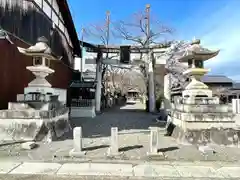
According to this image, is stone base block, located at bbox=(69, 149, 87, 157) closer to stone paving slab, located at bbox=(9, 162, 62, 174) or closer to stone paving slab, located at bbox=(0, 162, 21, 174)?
stone paving slab, located at bbox=(9, 162, 62, 174)

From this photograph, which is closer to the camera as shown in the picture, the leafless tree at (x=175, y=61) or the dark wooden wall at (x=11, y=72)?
the dark wooden wall at (x=11, y=72)

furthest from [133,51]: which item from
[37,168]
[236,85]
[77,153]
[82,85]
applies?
[236,85]

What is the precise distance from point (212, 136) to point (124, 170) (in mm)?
4006

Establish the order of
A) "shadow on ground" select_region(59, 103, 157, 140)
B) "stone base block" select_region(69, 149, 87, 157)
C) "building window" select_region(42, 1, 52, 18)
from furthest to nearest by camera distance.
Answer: "building window" select_region(42, 1, 52, 18) → "shadow on ground" select_region(59, 103, 157, 140) → "stone base block" select_region(69, 149, 87, 157)

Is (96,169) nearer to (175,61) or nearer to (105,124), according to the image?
(105,124)

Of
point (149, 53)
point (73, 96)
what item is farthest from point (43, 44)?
point (149, 53)

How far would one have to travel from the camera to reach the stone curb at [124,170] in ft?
15.1

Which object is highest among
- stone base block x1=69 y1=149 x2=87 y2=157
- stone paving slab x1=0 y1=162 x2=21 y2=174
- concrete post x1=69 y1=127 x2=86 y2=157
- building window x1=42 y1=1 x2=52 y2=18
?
building window x1=42 y1=1 x2=52 y2=18

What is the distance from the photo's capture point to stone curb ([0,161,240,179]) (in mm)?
4598

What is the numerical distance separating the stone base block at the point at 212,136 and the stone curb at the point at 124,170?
1.87 metres

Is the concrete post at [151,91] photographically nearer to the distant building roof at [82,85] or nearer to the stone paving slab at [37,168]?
the distant building roof at [82,85]

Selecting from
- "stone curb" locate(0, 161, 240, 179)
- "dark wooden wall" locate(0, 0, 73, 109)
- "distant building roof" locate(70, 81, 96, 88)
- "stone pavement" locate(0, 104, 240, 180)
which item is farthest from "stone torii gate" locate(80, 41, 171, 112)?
"stone curb" locate(0, 161, 240, 179)

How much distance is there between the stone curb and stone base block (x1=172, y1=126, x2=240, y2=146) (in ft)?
6.12

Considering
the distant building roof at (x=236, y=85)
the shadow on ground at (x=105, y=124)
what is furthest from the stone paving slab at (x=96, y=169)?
the distant building roof at (x=236, y=85)
